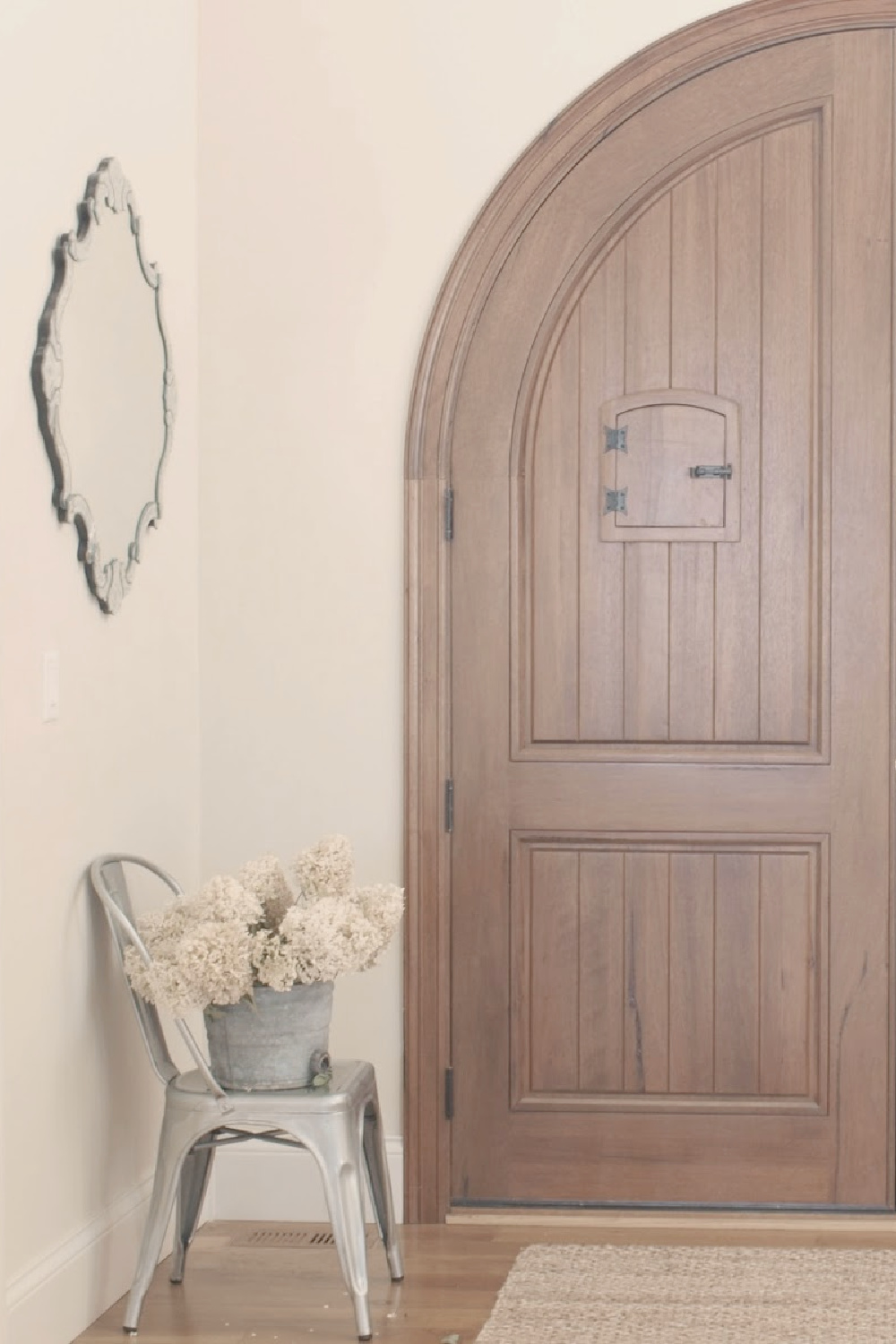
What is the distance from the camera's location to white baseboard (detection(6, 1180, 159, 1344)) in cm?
254

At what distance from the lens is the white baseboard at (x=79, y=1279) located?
100 inches

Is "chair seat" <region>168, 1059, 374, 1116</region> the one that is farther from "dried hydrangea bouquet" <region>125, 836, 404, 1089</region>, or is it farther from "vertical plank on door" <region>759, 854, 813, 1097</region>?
"vertical plank on door" <region>759, 854, 813, 1097</region>

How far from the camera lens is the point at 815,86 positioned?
10.8 feet

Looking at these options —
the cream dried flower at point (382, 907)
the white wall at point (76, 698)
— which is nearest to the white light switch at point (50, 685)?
the white wall at point (76, 698)

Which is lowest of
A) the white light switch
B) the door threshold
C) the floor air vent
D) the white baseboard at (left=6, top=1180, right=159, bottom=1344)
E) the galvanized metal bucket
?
the floor air vent

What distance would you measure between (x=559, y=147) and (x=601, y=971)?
1682mm

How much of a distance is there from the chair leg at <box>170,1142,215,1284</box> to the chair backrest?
0.21m

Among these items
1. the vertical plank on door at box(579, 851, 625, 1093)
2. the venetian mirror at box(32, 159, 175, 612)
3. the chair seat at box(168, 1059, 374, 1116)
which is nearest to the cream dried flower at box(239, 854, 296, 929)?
the chair seat at box(168, 1059, 374, 1116)

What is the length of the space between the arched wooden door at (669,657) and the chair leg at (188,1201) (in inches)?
18.8

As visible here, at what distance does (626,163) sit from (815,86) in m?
0.41

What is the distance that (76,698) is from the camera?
2785 mm

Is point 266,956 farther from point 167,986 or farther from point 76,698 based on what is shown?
point 76,698

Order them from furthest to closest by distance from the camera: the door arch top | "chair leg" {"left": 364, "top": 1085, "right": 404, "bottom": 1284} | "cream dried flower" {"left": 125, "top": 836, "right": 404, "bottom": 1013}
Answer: the door arch top → "chair leg" {"left": 364, "top": 1085, "right": 404, "bottom": 1284} → "cream dried flower" {"left": 125, "top": 836, "right": 404, "bottom": 1013}

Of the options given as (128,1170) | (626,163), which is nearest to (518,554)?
(626,163)
